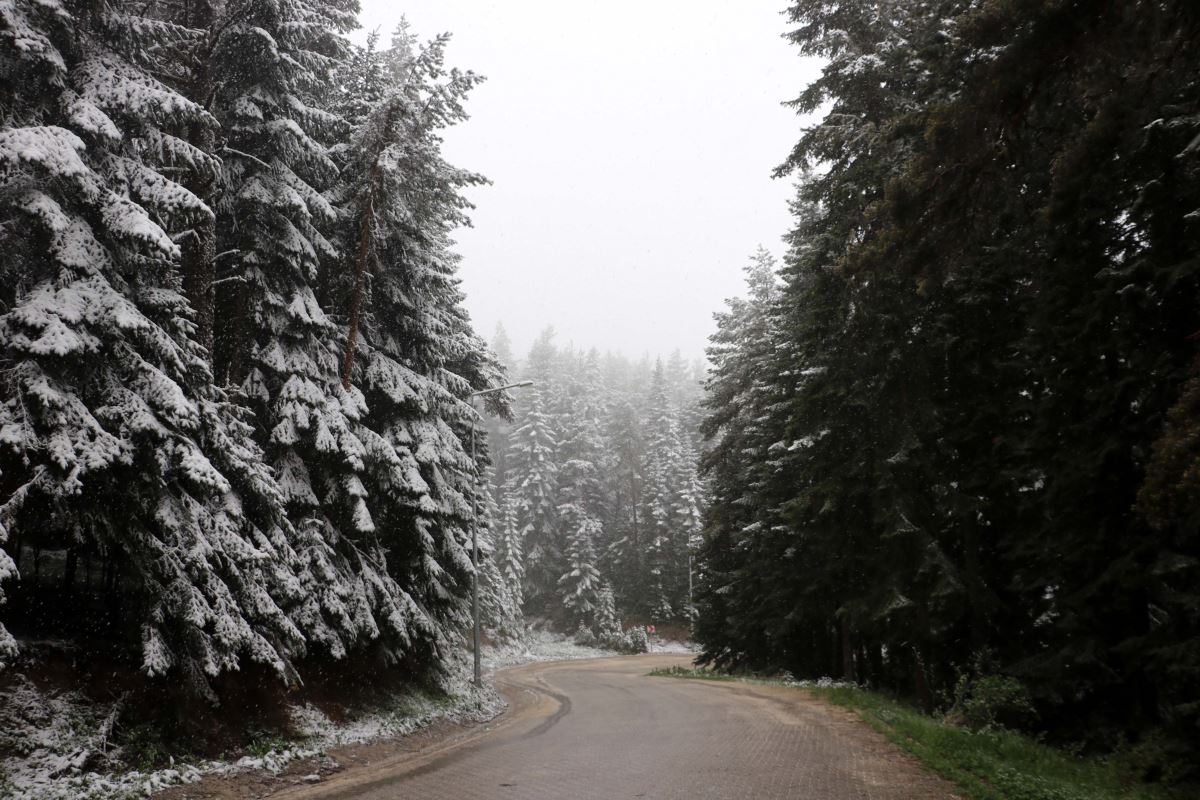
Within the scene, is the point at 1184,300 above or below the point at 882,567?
above

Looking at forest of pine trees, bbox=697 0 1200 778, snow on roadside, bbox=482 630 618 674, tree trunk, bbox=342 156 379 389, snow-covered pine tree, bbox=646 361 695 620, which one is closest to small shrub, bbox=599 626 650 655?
snow on roadside, bbox=482 630 618 674

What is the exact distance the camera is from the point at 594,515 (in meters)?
61.6

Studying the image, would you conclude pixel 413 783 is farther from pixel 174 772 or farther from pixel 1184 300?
pixel 1184 300

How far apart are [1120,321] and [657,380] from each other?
54226 millimetres

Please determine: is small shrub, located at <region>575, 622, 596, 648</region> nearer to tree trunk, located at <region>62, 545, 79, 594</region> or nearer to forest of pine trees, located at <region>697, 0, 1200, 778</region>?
forest of pine trees, located at <region>697, 0, 1200, 778</region>

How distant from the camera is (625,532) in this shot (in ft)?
196

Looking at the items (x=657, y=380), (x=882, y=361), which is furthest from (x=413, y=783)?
(x=657, y=380)

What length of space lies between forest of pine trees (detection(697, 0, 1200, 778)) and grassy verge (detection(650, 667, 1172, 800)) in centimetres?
84

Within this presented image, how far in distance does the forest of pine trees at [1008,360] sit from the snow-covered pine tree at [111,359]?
9.42 meters

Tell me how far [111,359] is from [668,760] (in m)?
9.66

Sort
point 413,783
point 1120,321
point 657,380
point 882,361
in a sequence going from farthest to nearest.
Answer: point 657,380
point 882,361
point 1120,321
point 413,783

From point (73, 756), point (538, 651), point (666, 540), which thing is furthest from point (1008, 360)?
point (666, 540)

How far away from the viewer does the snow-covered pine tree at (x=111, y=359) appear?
792cm

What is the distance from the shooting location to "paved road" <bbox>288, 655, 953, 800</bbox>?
828 centimetres
